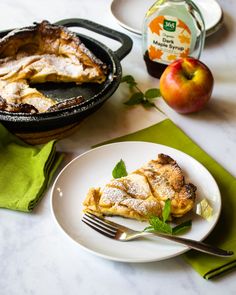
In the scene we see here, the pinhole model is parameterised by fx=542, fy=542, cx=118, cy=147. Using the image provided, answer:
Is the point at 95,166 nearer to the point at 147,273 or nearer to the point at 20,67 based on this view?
the point at 147,273

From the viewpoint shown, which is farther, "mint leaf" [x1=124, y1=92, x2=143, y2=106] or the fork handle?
"mint leaf" [x1=124, y1=92, x2=143, y2=106]

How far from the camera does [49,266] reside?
94cm

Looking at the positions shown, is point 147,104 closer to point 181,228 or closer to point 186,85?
point 186,85

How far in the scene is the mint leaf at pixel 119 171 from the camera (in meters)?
1.09

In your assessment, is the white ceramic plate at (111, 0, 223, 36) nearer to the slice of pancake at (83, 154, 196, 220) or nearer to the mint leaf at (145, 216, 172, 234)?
the slice of pancake at (83, 154, 196, 220)

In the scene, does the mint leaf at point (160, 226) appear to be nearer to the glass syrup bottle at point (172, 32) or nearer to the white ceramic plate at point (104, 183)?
the white ceramic plate at point (104, 183)

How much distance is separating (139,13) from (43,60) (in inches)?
18.4

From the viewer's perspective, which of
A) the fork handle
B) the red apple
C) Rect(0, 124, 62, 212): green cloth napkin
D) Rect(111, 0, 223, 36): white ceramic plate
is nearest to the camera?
the fork handle

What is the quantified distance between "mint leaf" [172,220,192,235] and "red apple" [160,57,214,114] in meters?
0.41

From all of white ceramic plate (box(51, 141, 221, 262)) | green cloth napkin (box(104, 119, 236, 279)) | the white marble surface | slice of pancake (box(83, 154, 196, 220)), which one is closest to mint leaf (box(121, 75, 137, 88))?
the white marble surface

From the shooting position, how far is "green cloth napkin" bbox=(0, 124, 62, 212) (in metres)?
1.06

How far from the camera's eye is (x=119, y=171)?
109 cm

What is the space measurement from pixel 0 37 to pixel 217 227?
82 centimetres

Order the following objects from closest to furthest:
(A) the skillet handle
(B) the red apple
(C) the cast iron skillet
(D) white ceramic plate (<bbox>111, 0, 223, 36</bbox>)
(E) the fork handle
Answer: (E) the fork handle
(C) the cast iron skillet
(B) the red apple
(A) the skillet handle
(D) white ceramic plate (<bbox>111, 0, 223, 36</bbox>)
